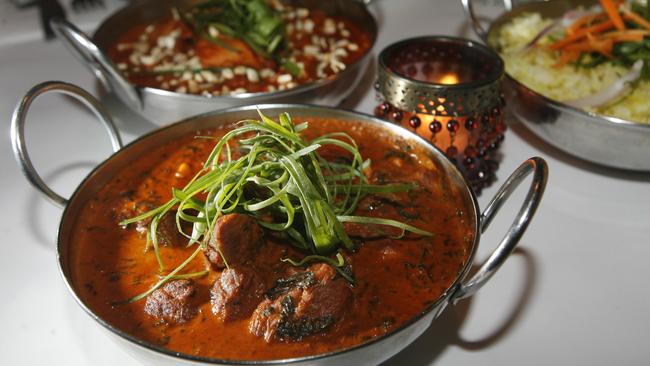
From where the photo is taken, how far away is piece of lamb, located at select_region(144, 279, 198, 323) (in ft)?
4.08

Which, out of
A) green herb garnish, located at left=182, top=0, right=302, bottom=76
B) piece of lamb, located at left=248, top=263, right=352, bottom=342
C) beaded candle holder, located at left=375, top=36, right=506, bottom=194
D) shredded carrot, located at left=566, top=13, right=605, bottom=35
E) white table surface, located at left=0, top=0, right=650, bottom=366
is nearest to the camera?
piece of lamb, located at left=248, top=263, right=352, bottom=342

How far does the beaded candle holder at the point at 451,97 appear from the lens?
169 centimetres

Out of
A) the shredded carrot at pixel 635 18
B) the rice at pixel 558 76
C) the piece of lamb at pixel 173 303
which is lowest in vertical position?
the piece of lamb at pixel 173 303

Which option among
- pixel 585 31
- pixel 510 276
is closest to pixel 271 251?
pixel 510 276

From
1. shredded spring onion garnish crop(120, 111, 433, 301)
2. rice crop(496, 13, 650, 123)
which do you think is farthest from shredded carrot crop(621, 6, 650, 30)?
shredded spring onion garnish crop(120, 111, 433, 301)

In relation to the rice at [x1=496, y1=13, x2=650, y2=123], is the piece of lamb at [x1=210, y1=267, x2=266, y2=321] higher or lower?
lower

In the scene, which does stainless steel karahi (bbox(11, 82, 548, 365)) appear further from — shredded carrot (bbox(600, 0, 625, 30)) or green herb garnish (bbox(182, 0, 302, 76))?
shredded carrot (bbox(600, 0, 625, 30))

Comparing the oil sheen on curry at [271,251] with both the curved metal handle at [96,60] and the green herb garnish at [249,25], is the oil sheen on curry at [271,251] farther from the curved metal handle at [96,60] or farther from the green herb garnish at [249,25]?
the green herb garnish at [249,25]

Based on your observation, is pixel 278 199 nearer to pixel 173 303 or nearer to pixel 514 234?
pixel 173 303

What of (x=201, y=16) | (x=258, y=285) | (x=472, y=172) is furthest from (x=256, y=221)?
(x=201, y=16)

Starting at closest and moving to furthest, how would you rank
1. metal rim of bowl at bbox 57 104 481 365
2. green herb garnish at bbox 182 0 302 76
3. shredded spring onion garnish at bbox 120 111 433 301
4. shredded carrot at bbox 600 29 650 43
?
1. metal rim of bowl at bbox 57 104 481 365
2. shredded spring onion garnish at bbox 120 111 433 301
3. shredded carrot at bbox 600 29 650 43
4. green herb garnish at bbox 182 0 302 76

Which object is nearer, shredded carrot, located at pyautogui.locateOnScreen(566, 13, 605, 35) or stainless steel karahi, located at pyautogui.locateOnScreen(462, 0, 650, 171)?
stainless steel karahi, located at pyautogui.locateOnScreen(462, 0, 650, 171)

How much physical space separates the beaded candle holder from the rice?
1.04 ft

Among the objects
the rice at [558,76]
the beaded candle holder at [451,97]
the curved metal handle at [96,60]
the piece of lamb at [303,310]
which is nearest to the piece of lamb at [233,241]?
the piece of lamb at [303,310]
